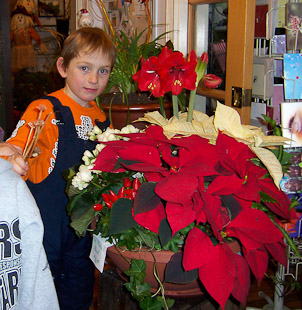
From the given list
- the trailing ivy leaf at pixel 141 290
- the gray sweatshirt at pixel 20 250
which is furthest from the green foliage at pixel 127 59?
the trailing ivy leaf at pixel 141 290

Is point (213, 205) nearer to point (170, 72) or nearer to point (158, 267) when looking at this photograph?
point (158, 267)

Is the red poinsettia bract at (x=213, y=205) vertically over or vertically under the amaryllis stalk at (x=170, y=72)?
under

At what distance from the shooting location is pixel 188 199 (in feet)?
2.60

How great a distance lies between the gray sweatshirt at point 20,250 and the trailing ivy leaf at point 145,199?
26 centimetres

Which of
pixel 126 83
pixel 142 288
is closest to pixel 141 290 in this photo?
pixel 142 288

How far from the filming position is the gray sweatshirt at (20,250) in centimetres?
91

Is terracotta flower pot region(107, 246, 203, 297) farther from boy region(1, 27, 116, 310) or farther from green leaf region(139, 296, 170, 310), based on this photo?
boy region(1, 27, 116, 310)

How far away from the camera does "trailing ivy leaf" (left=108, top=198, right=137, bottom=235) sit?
829mm

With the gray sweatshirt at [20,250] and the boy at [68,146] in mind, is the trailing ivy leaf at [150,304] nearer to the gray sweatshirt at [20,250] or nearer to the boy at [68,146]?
the gray sweatshirt at [20,250]

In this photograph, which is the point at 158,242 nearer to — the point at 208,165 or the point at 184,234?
the point at 184,234

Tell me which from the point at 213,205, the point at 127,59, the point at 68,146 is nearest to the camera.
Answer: the point at 213,205

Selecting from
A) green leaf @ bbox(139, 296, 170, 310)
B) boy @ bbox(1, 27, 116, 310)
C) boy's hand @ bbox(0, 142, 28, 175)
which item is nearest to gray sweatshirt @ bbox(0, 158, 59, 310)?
boy's hand @ bbox(0, 142, 28, 175)

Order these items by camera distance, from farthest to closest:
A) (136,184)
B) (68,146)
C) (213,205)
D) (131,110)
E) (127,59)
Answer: (127,59) < (131,110) < (68,146) < (136,184) < (213,205)

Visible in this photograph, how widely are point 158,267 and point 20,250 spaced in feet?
0.99
